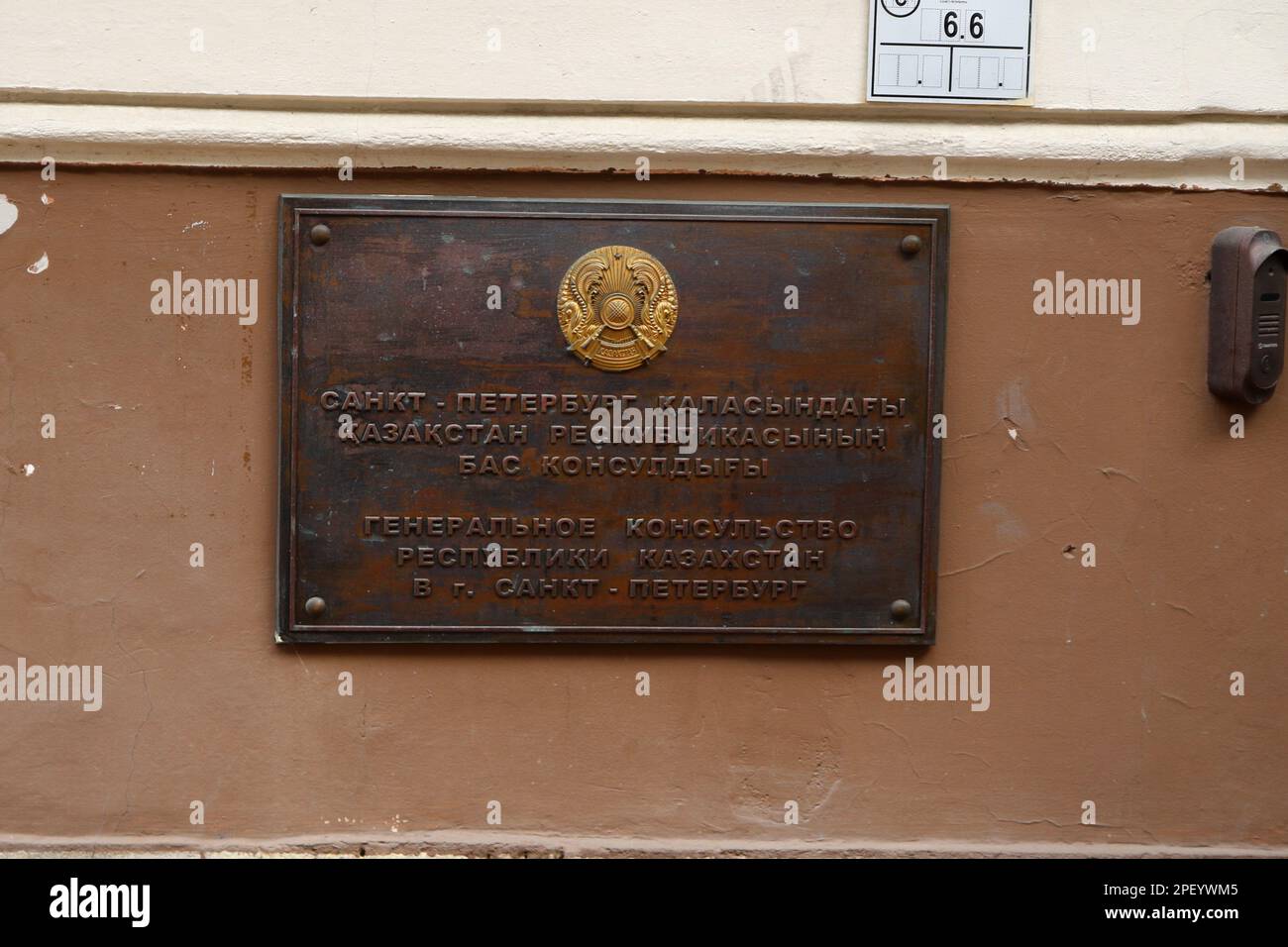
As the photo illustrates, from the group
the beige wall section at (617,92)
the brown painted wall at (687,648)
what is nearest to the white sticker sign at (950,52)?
the beige wall section at (617,92)

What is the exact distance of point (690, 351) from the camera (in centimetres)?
347

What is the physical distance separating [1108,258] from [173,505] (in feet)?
9.96

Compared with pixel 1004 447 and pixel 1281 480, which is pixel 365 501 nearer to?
pixel 1004 447

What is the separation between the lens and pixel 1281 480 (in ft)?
11.7

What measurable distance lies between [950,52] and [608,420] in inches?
61.7

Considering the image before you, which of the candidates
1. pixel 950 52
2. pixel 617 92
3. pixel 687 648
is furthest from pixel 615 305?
pixel 950 52

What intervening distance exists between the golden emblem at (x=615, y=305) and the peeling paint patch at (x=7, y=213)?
1.68 meters

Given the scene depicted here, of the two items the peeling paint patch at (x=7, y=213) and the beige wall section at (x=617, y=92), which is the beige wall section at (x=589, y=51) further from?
the peeling paint patch at (x=7, y=213)

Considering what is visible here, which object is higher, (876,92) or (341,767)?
(876,92)

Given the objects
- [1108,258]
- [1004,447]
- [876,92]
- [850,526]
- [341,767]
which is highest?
[876,92]

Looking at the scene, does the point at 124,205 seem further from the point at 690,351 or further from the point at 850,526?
the point at 850,526

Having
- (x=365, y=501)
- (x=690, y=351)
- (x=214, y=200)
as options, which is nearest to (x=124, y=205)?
(x=214, y=200)

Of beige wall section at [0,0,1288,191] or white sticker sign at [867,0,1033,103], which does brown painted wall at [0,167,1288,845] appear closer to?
beige wall section at [0,0,1288,191]

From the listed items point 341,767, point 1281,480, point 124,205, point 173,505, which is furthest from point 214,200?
point 1281,480
